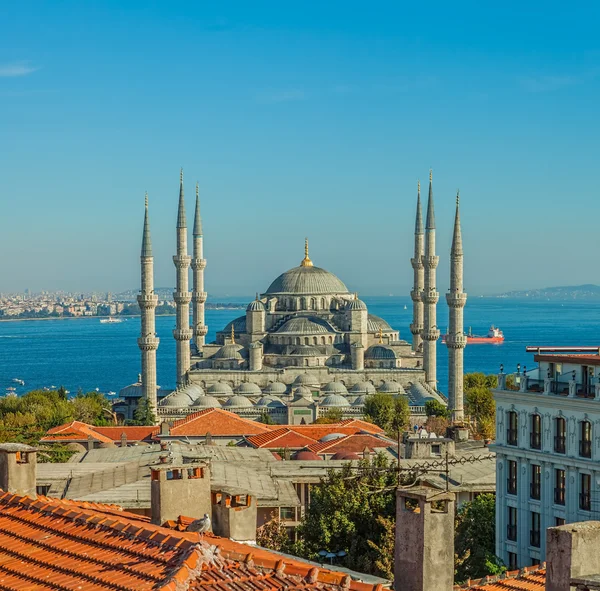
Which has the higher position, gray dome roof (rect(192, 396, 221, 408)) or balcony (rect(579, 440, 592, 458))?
balcony (rect(579, 440, 592, 458))

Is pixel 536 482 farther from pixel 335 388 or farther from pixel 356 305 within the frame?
pixel 356 305

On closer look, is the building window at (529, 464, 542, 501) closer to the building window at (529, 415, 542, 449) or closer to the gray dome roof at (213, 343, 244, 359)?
the building window at (529, 415, 542, 449)

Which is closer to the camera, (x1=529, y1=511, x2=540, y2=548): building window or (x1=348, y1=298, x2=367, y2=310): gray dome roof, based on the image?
(x1=529, y1=511, x2=540, y2=548): building window

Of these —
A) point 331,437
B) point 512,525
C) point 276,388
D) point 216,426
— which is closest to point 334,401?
point 276,388

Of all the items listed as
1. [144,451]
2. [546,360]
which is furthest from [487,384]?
[546,360]

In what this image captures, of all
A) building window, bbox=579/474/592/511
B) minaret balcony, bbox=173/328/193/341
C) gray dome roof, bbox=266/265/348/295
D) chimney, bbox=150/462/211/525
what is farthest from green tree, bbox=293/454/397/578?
gray dome roof, bbox=266/265/348/295

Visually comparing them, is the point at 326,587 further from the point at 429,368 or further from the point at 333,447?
the point at 429,368
